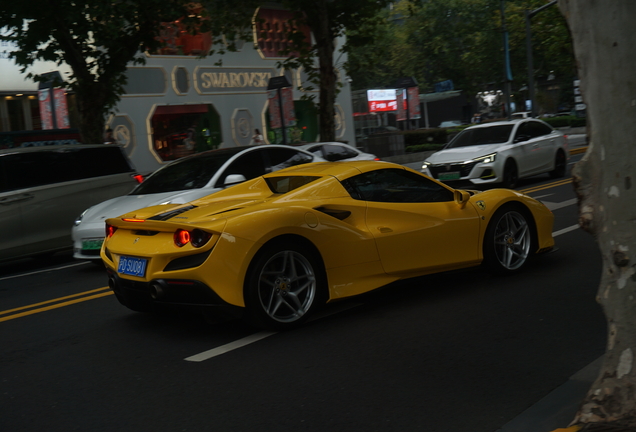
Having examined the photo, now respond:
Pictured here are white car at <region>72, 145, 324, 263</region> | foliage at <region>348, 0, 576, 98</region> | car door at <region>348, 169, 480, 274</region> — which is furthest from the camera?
foliage at <region>348, 0, 576, 98</region>

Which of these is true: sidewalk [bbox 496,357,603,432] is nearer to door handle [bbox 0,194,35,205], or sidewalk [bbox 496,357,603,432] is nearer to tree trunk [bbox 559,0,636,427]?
tree trunk [bbox 559,0,636,427]

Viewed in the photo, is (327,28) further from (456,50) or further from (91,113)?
(456,50)

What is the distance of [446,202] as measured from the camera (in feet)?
22.0

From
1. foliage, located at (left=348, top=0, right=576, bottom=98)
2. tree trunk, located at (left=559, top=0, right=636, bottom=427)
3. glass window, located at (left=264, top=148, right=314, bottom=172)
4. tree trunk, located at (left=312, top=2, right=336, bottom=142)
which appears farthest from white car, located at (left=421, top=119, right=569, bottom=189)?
foliage, located at (left=348, top=0, right=576, bottom=98)

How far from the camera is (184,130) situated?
91.9 ft

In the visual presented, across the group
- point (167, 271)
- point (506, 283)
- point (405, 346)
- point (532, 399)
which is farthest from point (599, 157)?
point (506, 283)

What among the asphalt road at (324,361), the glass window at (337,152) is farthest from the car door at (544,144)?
the asphalt road at (324,361)

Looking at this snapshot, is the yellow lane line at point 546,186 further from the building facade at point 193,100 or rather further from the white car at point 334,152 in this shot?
the building facade at point 193,100

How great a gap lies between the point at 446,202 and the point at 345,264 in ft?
4.53

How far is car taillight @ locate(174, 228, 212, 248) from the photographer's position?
527 cm

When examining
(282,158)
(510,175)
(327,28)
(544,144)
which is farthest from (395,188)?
(327,28)

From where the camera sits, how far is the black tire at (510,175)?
15591 mm

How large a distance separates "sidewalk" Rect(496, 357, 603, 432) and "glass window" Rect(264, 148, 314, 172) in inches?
276

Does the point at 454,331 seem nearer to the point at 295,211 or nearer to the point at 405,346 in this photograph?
the point at 405,346
